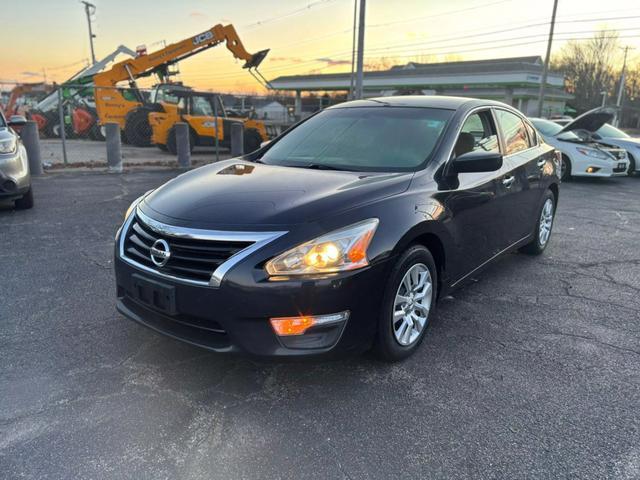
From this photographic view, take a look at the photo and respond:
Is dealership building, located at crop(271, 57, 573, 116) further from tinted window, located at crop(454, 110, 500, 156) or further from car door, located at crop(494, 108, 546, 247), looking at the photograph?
tinted window, located at crop(454, 110, 500, 156)

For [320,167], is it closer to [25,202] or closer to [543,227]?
[543,227]

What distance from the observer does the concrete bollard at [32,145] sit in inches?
403

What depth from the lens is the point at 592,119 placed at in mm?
9781

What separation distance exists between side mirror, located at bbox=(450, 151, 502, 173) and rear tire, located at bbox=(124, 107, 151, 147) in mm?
15042

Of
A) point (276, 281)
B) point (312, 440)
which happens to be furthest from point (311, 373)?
point (276, 281)

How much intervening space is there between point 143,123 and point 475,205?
51.6ft

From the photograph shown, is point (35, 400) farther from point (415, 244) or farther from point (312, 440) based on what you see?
point (415, 244)

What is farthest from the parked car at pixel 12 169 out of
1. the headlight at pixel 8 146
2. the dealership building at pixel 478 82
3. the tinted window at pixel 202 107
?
the dealership building at pixel 478 82

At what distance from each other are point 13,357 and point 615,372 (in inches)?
147

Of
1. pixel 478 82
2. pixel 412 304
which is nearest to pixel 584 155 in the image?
pixel 412 304

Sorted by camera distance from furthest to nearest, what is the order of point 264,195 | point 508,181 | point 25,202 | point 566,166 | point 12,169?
point 566,166
point 25,202
point 12,169
point 508,181
point 264,195

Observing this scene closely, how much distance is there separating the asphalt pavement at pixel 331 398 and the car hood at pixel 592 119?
5868mm

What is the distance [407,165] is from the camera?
11.1 ft

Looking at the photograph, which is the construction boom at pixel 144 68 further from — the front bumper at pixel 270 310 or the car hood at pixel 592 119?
the front bumper at pixel 270 310
